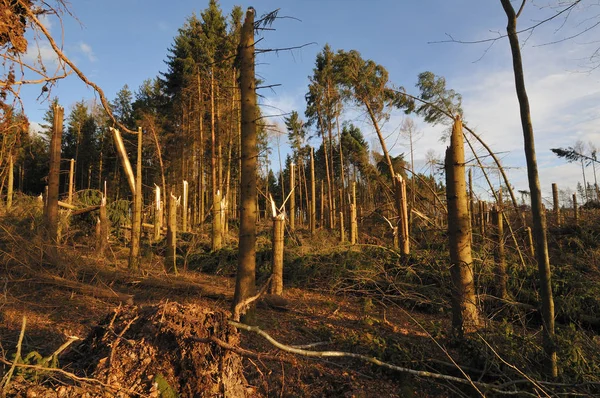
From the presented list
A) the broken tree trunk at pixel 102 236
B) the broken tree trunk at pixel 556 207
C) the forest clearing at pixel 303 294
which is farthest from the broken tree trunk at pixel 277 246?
the broken tree trunk at pixel 556 207

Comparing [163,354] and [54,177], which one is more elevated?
[54,177]

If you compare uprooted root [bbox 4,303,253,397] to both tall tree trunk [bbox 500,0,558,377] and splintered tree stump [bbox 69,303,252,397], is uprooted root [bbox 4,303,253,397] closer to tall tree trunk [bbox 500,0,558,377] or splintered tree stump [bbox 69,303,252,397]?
splintered tree stump [bbox 69,303,252,397]

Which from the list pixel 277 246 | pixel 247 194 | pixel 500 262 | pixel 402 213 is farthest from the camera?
pixel 402 213

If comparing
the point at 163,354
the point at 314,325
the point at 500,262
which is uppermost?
the point at 500,262

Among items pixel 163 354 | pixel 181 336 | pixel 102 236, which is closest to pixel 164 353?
pixel 163 354

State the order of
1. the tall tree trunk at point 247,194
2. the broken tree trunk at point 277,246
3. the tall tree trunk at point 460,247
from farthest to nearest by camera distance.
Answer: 1. the broken tree trunk at point 277,246
2. the tall tree trunk at point 247,194
3. the tall tree trunk at point 460,247

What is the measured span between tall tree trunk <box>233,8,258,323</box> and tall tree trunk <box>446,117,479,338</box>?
2.91 metres

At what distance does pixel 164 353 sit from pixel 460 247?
3857 millimetres

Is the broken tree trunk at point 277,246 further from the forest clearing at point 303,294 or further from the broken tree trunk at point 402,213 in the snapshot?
the broken tree trunk at point 402,213

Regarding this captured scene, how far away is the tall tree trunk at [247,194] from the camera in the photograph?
578 cm

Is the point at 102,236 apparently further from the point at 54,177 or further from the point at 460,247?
the point at 460,247

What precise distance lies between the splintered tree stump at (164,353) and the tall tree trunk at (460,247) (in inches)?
123

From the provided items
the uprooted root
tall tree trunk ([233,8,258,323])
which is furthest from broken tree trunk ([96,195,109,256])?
the uprooted root

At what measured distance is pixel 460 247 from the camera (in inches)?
195
